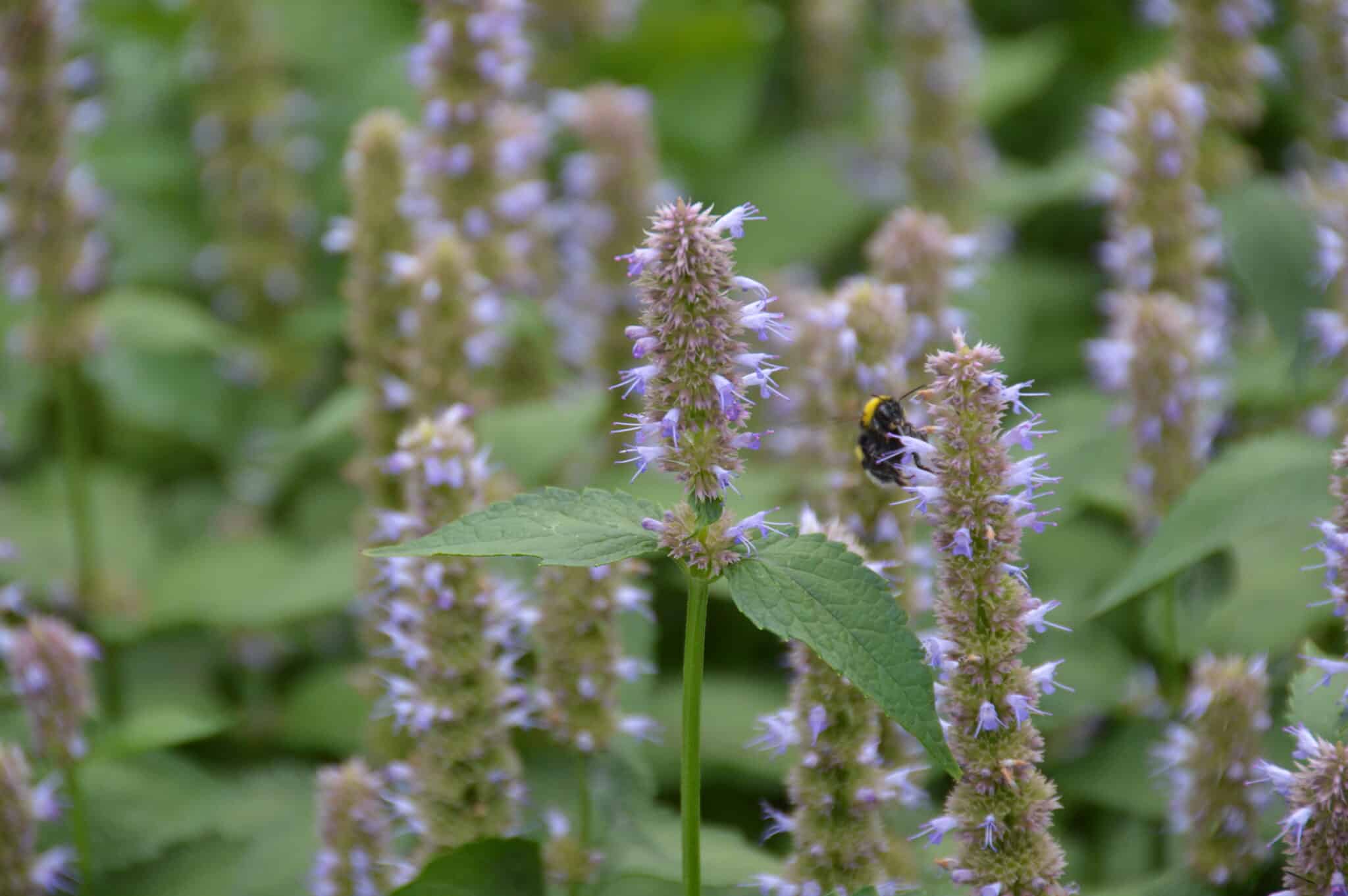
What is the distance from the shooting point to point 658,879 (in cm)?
292

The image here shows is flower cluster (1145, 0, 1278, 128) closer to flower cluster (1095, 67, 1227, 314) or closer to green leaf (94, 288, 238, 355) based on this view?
flower cluster (1095, 67, 1227, 314)

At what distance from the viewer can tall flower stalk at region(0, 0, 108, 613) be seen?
15.1 ft

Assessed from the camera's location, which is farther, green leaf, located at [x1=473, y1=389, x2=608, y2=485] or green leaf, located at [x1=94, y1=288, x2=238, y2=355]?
green leaf, located at [x1=94, y1=288, x2=238, y2=355]

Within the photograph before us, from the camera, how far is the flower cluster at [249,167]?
6.35 m

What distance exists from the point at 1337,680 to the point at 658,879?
1404 mm

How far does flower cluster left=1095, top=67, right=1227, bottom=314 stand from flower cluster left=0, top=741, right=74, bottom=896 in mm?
3559

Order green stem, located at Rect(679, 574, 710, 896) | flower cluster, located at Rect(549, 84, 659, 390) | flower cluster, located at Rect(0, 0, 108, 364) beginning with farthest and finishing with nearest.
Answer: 1. flower cluster, located at Rect(549, 84, 659, 390)
2. flower cluster, located at Rect(0, 0, 108, 364)
3. green stem, located at Rect(679, 574, 710, 896)

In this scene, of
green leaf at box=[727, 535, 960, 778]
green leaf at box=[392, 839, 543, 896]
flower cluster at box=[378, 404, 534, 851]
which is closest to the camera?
green leaf at box=[727, 535, 960, 778]

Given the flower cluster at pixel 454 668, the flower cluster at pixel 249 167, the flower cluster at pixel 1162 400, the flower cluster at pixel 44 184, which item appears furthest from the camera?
the flower cluster at pixel 249 167

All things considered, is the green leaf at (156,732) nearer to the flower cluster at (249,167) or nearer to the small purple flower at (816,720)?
the small purple flower at (816,720)

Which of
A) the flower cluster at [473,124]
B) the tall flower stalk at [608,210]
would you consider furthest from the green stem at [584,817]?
the flower cluster at [473,124]

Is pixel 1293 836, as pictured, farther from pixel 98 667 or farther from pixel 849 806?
pixel 98 667

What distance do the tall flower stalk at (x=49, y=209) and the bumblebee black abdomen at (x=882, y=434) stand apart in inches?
120

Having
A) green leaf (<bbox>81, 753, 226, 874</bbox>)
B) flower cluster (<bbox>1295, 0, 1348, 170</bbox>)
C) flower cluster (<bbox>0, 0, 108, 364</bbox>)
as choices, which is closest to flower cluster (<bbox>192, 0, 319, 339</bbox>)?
flower cluster (<bbox>0, 0, 108, 364</bbox>)
